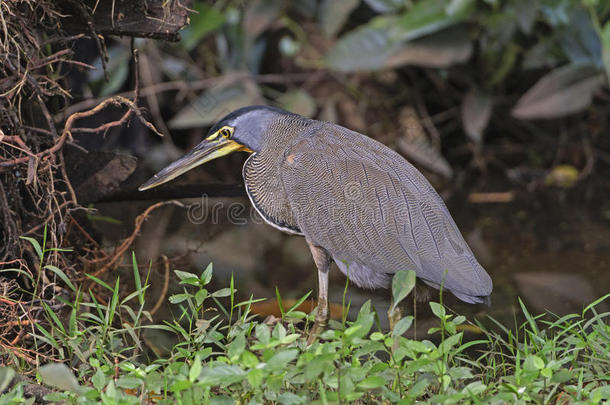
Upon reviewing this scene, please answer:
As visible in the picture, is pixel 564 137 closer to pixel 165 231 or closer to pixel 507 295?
pixel 507 295

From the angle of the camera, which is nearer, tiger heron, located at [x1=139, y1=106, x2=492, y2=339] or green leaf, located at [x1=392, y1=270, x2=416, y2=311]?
green leaf, located at [x1=392, y1=270, x2=416, y2=311]

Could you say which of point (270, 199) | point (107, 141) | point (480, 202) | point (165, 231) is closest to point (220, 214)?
point (165, 231)

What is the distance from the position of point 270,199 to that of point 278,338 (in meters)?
0.65

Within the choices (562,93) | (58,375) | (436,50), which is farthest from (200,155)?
(562,93)

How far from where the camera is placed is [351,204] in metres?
2.43

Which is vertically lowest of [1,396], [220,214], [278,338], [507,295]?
[220,214]

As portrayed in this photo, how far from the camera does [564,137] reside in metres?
5.23

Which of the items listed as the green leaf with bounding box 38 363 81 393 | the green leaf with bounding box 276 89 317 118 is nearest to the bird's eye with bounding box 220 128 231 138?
the green leaf with bounding box 38 363 81 393

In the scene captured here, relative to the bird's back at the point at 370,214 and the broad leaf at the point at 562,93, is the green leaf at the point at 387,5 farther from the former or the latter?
the bird's back at the point at 370,214

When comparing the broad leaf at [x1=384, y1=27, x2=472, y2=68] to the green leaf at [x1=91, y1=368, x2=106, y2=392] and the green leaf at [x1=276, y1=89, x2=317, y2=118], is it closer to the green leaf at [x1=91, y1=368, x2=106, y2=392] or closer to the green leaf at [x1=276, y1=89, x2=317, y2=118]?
the green leaf at [x1=276, y1=89, x2=317, y2=118]

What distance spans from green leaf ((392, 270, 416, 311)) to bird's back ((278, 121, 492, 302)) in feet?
0.68

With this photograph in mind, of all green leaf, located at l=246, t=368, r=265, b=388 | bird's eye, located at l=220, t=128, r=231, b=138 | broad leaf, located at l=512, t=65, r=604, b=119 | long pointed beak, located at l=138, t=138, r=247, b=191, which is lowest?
broad leaf, located at l=512, t=65, r=604, b=119

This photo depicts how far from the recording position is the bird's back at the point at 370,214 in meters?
2.38

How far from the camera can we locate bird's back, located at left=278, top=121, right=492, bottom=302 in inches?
93.7
